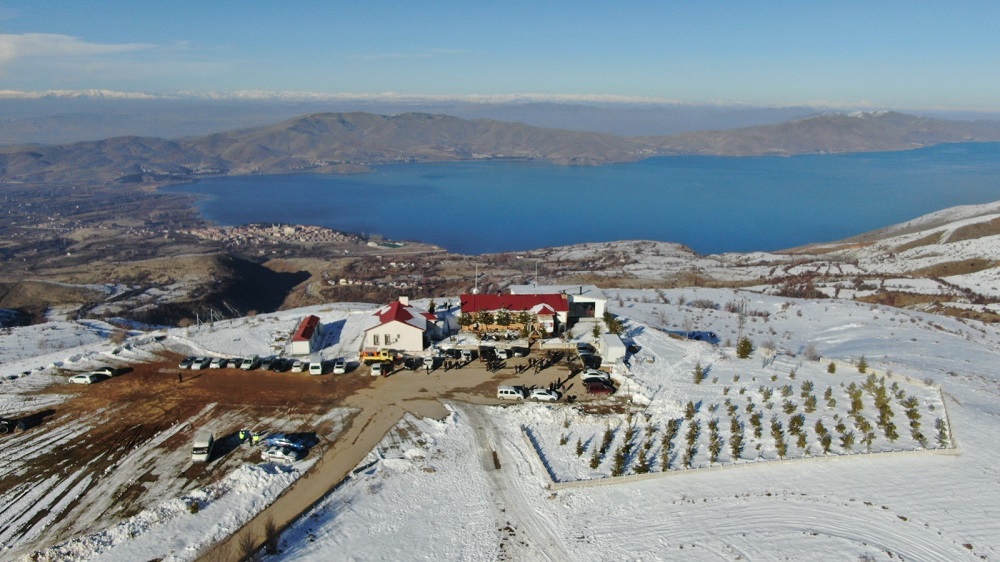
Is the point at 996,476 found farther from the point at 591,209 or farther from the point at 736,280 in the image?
the point at 591,209

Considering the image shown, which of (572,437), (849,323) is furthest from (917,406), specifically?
(849,323)

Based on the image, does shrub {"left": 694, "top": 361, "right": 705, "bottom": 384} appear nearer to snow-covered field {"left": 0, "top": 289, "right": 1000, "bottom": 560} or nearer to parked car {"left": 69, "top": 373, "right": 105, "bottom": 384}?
snow-covered field {"left": 0, "top": 289, "right": 1000, "bottom": 560}

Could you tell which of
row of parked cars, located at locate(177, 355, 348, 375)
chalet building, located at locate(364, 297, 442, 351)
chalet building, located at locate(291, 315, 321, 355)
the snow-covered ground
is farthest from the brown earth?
chalet building, located at locate(291, 315, 321, 355)

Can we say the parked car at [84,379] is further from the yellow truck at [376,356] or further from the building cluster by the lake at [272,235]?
the building cluster by the lake at [272,235]

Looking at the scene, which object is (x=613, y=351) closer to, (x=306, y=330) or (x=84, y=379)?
(x=306, y=330)

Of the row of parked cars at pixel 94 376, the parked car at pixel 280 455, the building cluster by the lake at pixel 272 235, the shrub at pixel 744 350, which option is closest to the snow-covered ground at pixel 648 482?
the shrub at pixel 744 350
